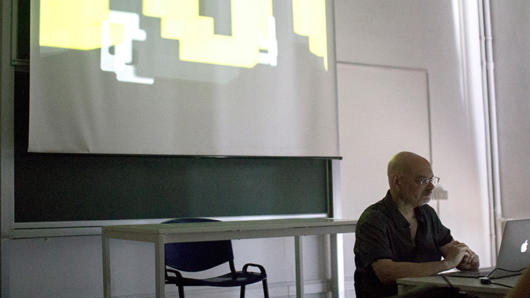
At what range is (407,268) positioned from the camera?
2.34m

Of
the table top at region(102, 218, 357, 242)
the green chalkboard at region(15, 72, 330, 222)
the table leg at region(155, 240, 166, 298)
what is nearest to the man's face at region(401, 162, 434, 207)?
the table top at region(102, 218, 357, 242)

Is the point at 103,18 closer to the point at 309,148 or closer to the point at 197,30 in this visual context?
the point at 197,30

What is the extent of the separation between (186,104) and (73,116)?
70 cm

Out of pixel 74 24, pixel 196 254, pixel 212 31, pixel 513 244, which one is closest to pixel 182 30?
pixel 212 31

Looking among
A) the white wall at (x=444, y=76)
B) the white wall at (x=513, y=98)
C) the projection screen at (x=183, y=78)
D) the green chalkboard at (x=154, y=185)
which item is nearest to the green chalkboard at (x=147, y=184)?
the green chalkboard at (x=154, y=185)

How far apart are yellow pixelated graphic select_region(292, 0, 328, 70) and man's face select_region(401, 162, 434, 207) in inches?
76.9

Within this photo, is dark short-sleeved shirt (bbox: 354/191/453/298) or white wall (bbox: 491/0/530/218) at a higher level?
white wall (bbox: 491/0/530/218)

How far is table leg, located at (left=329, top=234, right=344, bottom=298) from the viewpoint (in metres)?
4.52

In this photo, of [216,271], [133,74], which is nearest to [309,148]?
[216,271]

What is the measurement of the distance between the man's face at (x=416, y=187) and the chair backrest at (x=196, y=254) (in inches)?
62.1

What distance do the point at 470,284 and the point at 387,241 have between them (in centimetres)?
57

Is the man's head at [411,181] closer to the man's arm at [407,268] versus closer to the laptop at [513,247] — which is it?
the man's arm at [407,268]

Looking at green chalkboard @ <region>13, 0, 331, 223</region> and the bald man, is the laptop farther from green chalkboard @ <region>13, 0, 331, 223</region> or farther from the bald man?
green chalkboard @ <region>13, 0, 331, 223</region>

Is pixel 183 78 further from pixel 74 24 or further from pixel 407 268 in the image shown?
pixel 407 268
